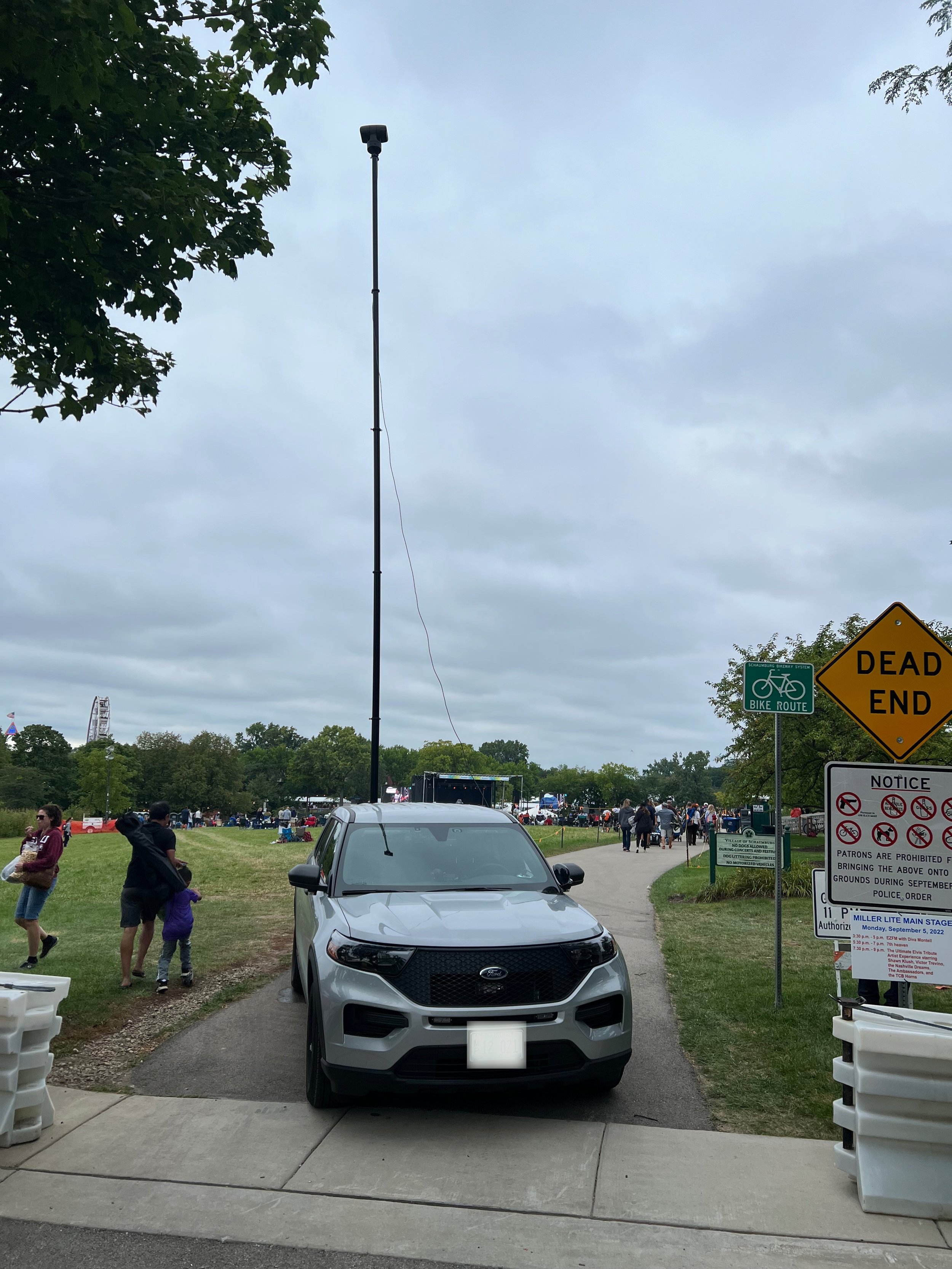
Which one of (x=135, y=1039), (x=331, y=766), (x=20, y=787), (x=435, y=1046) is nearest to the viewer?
(x=435, y=1046)

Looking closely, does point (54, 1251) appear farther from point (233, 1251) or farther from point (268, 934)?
point (268, 934)

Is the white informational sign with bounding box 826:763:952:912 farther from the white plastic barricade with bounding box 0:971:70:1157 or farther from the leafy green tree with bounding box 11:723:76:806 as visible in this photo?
the leafy green tree with bounding box 11:723:76:806

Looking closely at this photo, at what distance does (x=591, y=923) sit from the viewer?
582 centimetres

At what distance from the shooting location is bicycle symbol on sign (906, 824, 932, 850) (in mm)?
5816

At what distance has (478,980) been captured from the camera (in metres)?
5.20

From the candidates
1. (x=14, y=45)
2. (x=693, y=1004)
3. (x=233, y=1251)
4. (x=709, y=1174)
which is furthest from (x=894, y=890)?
(x=14, y=45)

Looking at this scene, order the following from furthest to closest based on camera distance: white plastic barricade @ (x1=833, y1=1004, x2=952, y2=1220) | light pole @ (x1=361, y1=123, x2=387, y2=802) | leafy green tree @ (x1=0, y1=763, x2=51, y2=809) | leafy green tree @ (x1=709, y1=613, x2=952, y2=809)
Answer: leafy green tree @ (x1=0, y1=763, x2=51, y2=809)
leafy green tree @ (x1=709, y1=613, x2=952, y2=809)
light pole @ (x1=361, y1=123, x2=387, y2=802)
white plastic barricade @ (x1=833, y1=1004, x2=952, y2=1220)

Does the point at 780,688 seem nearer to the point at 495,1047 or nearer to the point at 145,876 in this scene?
the point at 495,1047

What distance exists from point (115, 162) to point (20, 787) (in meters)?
107

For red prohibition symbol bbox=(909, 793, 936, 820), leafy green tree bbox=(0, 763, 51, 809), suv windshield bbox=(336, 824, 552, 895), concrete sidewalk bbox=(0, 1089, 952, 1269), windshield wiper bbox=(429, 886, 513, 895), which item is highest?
red prohibition symbol bbox=(909, 793, 936, 820)

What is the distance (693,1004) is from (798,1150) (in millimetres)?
3443

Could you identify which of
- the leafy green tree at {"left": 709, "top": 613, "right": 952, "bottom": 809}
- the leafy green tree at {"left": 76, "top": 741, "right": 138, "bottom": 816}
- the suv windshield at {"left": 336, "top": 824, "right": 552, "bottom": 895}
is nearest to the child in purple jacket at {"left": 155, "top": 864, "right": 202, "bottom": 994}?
the suv windshield at {"left": 336, "top": 824, "right": 552, "bottom": 895}

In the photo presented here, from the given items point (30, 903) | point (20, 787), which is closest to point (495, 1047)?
point (30, 903)

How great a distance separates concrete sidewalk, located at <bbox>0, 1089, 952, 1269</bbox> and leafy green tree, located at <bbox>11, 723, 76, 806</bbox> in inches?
4890
